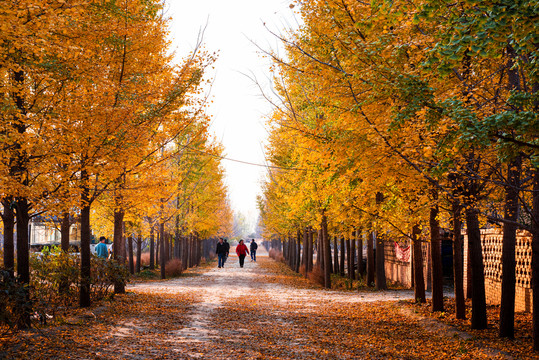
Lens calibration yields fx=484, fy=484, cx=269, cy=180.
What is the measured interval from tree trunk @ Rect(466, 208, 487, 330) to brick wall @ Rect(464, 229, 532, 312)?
488mm

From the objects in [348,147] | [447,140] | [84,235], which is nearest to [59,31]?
[348,147]

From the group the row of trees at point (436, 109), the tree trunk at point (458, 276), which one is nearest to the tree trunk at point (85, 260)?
the row of trees at point (436, 109)

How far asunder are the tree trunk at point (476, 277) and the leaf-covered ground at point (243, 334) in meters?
0.49

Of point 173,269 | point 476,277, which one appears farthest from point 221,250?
point 476,277

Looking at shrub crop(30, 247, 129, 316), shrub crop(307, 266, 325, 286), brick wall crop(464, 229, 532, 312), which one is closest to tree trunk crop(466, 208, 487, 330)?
brick wall crop(464, 229, 532, 312)

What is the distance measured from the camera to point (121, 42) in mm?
8875

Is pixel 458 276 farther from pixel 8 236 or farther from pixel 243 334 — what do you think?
pixel 8 236

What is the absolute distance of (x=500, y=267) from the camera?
10.5 m

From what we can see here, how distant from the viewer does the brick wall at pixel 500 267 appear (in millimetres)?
9156

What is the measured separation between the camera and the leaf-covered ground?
6223 millimetres

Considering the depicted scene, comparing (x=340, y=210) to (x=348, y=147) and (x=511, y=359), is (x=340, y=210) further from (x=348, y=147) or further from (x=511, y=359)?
(x=511, y=359)

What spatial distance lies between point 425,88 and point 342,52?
5.95ft

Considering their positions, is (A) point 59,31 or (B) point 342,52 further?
(B) point 342,52

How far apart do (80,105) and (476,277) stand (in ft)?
22.4
